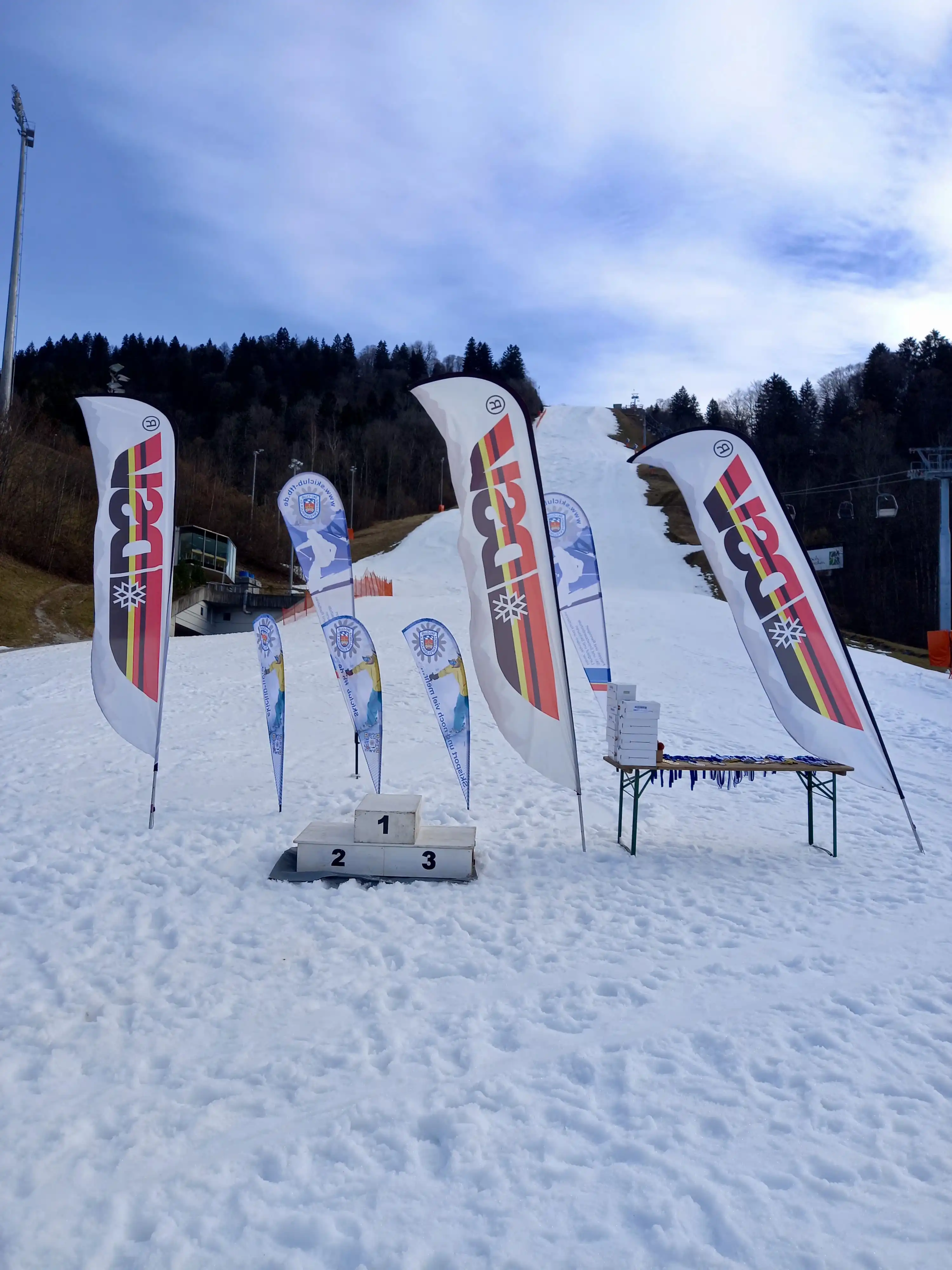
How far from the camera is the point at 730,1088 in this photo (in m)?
3.42

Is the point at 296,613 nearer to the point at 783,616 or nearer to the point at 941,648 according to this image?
the point at 941,648

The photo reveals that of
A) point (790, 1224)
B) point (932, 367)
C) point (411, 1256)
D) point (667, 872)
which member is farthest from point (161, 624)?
point (932, 367)

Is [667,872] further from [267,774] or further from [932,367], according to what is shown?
[932,367]

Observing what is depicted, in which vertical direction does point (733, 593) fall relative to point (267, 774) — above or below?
above

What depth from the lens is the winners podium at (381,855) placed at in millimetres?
5941

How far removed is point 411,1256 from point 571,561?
7.82 m

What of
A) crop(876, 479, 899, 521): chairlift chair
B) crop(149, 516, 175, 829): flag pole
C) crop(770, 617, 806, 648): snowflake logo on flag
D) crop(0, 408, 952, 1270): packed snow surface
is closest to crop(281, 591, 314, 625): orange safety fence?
crop(0, 408, 952, 1270): packed snow surface

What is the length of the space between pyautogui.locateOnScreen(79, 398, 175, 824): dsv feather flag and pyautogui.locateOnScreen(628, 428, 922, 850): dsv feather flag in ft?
13.5

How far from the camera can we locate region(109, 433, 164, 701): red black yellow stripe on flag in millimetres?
6637

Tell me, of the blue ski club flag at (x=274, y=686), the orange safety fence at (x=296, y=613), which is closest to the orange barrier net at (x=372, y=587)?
the orange safety fence at (x=296, y=613)

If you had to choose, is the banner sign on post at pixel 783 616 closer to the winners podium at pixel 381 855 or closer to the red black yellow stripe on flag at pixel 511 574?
the red black yellow stripe on flag at pixel 511 574

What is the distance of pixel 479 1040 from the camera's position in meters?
3.80

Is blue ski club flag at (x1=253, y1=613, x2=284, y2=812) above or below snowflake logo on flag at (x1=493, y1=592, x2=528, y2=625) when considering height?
below

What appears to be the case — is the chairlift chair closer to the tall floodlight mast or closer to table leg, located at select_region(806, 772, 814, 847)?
table leg, located at select_region(806, 772, 814, 847)
